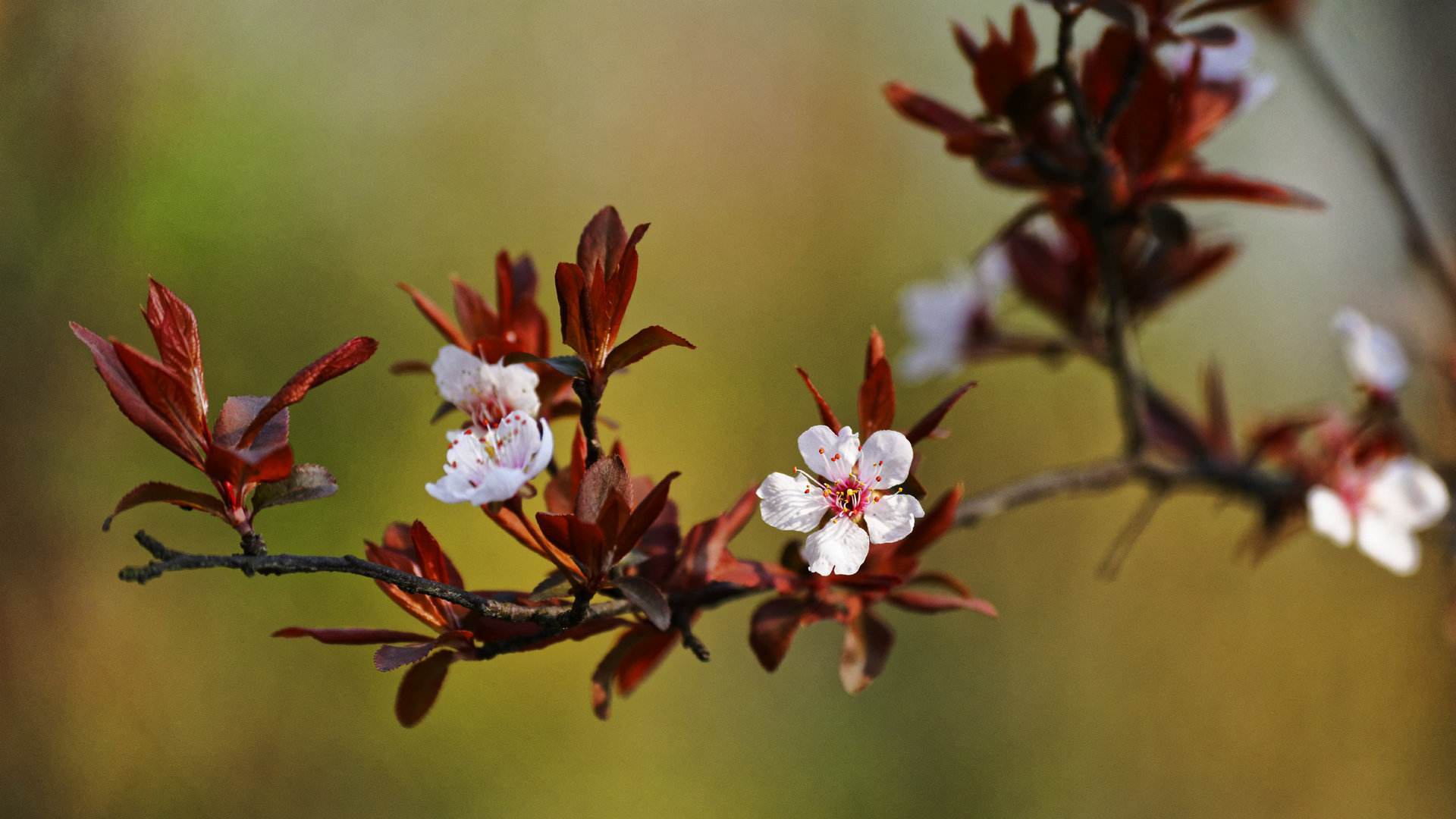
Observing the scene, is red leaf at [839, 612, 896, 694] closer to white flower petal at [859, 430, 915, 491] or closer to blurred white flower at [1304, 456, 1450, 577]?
white flower petal at [859, 430, 915, 491]

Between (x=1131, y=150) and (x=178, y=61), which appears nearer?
(x=1131, y=150)

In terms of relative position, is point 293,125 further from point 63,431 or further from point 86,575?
point 86,575

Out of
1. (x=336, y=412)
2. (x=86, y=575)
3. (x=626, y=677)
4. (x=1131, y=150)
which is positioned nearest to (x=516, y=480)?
(x=626, y=677)

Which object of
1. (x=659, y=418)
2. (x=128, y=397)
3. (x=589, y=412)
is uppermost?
(x=128, y=397)

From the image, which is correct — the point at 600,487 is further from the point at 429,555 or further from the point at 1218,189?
the point at 1218,189

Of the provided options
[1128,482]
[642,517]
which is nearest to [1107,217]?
[1128,482]
